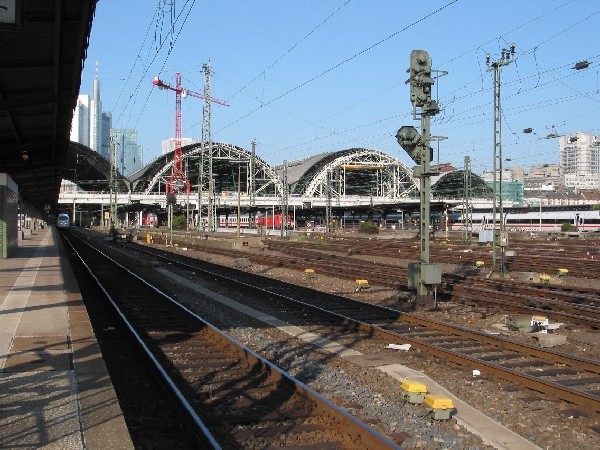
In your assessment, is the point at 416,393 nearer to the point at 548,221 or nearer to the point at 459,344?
the point at 459,344

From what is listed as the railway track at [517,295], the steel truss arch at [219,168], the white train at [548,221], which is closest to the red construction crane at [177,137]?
the steel truss arch at [219,168]

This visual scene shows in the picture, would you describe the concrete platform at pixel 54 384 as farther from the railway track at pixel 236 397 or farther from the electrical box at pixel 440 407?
the electrical box at pixel 440 407

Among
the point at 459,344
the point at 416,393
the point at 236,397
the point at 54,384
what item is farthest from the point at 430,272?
the point at 54,384

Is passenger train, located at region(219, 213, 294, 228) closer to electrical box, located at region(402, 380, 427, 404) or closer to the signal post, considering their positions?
the signal post

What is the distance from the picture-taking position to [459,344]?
11203mm

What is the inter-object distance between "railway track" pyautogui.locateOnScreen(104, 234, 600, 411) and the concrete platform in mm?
4967

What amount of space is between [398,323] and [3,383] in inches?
322

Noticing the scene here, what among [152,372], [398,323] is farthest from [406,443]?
[398,323]

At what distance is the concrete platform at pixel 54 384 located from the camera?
5898 millimetres

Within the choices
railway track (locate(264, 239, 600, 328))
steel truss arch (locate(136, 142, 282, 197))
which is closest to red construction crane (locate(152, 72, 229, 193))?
steel truss arch (locate(136, 142, 282, 197))

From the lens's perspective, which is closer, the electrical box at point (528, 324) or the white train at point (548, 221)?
the electrical box at point (528, 324)

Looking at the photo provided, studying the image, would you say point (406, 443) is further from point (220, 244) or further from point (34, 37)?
point (220, 244)

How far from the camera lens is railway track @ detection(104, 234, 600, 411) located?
8.42 metres

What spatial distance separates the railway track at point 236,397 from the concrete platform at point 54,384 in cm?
85
